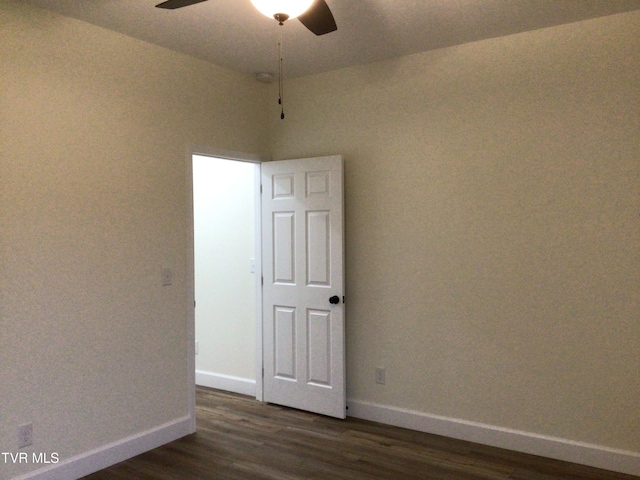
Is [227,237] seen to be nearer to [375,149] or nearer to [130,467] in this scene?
[375,149]

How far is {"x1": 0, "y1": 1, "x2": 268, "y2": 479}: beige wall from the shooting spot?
2904 millimetres

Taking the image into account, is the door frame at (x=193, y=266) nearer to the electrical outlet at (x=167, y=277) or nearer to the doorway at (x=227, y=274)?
the doorway at (x=227, y=274)

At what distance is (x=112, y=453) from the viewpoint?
3348mm

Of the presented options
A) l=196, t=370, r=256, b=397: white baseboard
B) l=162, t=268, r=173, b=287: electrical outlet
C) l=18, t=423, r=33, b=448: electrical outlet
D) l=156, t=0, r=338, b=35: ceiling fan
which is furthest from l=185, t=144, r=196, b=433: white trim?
l=156, t=0, r=338, b=35: ceiling fan

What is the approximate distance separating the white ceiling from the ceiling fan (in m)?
0.50

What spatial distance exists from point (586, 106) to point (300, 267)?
233 centimetres

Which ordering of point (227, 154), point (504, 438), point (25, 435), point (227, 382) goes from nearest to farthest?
point (25, 435), point (504, 438), point (227, 154), point (227, 382)

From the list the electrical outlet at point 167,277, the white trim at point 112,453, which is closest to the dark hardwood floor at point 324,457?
the white trim at point 112,453

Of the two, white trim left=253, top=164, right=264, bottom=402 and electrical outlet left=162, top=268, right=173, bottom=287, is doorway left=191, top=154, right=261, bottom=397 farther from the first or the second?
electrical outlet left=162, top=268, right=173, bottom=287

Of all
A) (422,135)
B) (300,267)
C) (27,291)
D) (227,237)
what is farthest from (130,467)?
(422,135)

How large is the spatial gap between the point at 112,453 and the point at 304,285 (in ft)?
5.91

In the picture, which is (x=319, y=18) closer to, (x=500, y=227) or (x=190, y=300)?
(x=500, y=227)

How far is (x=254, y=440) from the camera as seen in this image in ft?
12.3

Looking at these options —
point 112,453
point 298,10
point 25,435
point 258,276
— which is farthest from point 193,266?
point 298,10
